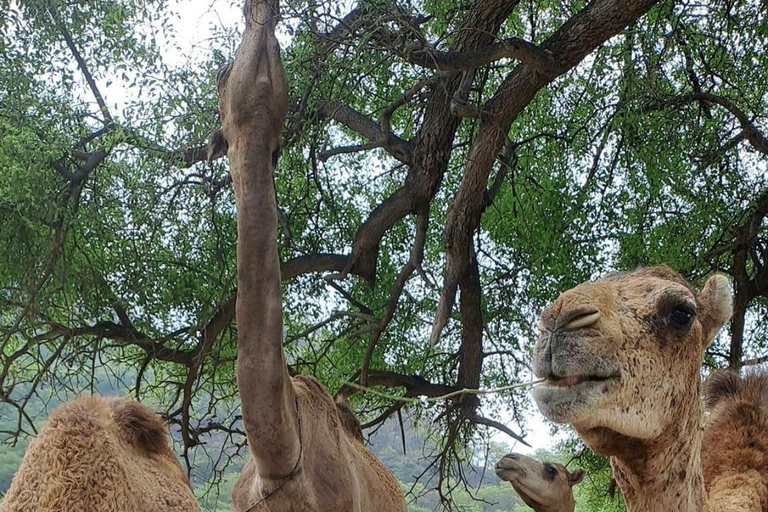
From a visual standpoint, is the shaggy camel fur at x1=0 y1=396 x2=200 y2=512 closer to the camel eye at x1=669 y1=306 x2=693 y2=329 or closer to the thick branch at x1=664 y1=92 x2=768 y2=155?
the camel eye at x1=669 y1=306 x2=693 y2=329

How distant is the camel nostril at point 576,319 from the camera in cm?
291

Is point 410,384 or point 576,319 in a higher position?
point 410,384

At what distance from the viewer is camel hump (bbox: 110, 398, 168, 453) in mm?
3924

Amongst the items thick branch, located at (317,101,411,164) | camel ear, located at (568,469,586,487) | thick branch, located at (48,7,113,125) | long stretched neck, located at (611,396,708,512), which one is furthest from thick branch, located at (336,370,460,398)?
long stretched neck, located at (611,396,708,512)

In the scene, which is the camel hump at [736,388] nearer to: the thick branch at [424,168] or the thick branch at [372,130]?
the thick branch at [424,168]

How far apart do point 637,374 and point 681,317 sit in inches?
12.6

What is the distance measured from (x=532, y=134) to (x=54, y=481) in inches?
248

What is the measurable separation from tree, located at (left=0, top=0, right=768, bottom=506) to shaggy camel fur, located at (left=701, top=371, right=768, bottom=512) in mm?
1380

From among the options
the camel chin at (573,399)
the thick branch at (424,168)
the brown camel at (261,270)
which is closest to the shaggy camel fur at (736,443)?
the camel chin at (573,399)

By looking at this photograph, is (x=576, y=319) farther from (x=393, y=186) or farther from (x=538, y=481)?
(x=393, y=186)

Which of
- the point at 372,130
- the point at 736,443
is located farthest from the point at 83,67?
the point at 736,443

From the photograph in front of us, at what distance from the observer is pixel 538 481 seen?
14.8 feet

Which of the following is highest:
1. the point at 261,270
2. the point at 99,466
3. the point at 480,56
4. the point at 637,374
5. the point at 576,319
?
the point at 480,56

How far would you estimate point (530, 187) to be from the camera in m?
8.52
